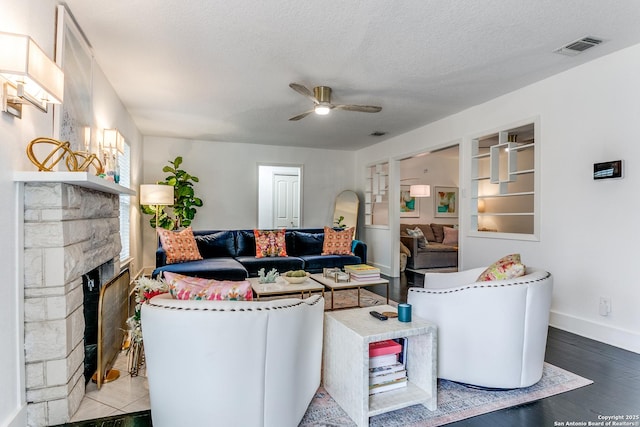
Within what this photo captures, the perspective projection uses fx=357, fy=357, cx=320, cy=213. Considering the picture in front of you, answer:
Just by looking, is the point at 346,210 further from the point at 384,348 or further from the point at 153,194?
the point at 384,348

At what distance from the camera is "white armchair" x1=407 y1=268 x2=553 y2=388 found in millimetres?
2098

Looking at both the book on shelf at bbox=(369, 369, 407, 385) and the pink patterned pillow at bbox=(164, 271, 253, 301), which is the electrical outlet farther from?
the pink patterned pillow at bbox=(164, 271, 253, 301)

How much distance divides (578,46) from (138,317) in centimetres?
382

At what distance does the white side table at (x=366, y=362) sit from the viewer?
1.82 metres

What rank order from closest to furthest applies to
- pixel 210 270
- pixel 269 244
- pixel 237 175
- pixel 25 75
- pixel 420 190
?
pixel 25 75 < pixel 210 270 < pixel 269 244 < pixel 237 175 < pixel 420 190

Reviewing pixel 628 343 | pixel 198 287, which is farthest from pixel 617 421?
pixel 198 287

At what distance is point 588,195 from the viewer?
3219 mm

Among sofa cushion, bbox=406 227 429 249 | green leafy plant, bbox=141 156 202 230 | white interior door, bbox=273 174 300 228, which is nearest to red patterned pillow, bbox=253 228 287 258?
green leafy plant, bbox=141 156 202 230

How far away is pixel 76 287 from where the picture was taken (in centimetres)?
206

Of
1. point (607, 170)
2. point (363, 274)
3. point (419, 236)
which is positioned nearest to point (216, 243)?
point (363, 274)

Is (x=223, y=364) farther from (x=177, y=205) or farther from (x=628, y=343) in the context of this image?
(x=177, y=205)

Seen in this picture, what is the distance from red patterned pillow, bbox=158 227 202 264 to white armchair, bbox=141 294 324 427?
3.06 metres

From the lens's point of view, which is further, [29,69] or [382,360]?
[382,360]

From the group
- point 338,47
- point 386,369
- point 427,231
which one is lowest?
point 386,369
